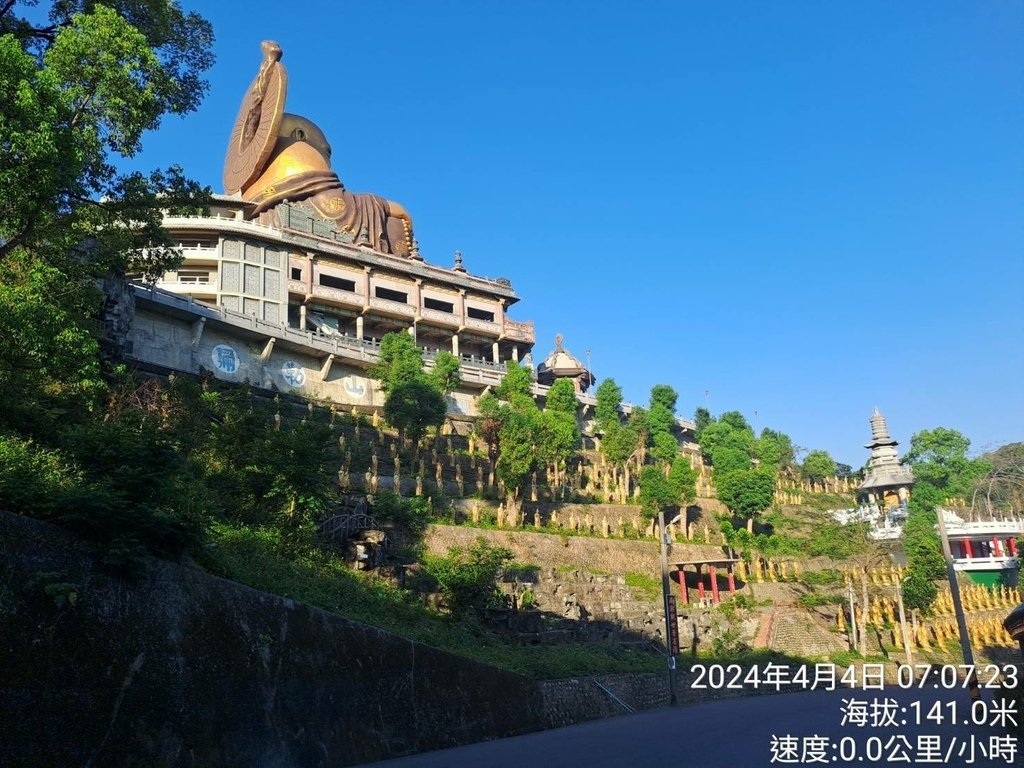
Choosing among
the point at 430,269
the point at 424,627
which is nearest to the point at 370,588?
the point at 424,627

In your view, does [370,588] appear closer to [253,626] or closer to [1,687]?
[253,626]

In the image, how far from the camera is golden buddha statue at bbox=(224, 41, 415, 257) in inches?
2015

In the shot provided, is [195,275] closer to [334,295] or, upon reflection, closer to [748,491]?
[334,295]

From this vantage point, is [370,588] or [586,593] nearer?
[370,588]

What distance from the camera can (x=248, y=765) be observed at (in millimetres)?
10516

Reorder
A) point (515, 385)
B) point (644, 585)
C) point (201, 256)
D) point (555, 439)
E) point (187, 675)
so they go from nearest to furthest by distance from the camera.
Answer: point (187, 675) < point (644, 585) < point (555, 439) < point (201, 256) < point (515, 385)

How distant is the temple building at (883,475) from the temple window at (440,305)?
1229 inches

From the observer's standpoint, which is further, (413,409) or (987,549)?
(987,549)

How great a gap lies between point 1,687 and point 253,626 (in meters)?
3.44

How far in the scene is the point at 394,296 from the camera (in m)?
52.0

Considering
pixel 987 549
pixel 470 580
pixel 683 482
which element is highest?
pixel 683 482

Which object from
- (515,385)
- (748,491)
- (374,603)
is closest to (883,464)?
(748,491)

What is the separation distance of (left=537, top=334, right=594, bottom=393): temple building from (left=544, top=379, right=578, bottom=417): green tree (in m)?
10.6

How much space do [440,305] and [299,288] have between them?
35.1ft
